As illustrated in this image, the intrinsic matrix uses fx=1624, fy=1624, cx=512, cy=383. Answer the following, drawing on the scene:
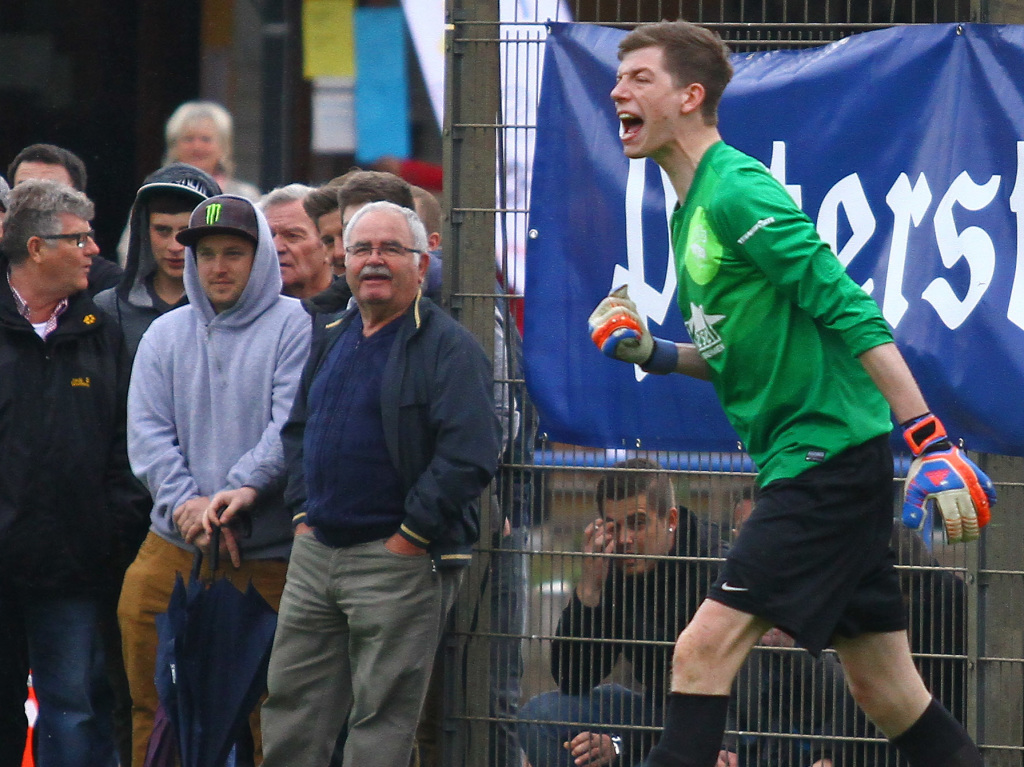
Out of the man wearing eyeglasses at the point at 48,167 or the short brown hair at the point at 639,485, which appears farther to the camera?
the man wearing eyeglasses at the point at 48,167

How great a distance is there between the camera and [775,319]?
4074mm

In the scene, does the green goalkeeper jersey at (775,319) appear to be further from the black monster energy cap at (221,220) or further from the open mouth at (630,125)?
the black monster energy cap at (221,220)

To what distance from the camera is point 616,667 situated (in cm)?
560

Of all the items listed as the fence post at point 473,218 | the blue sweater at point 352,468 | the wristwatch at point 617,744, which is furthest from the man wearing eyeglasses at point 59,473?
the wristwatch at point 617,744

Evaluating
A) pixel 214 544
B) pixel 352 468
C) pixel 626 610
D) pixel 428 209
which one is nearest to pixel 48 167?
pixel 428 209

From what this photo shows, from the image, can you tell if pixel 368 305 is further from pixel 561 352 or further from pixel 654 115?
pixel 654 115

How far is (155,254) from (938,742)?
3330 millimetres

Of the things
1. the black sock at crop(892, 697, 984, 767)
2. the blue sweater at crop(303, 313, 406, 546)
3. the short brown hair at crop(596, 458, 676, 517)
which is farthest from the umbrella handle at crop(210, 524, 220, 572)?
the black sock at crop(892, 697, 984, 767)

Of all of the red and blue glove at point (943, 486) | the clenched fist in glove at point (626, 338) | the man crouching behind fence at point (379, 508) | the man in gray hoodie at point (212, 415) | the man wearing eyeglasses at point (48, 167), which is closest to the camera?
the red and blue glove at point (943, 486)

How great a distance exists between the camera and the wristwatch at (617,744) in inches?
219

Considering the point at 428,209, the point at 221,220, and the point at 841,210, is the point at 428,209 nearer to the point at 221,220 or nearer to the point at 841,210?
the point at 221,220

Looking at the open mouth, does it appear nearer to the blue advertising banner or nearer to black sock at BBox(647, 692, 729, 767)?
the blue advertising banner

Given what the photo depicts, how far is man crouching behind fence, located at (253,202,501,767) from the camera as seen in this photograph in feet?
16.3

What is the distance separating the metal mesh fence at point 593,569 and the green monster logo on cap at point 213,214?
790 mm
